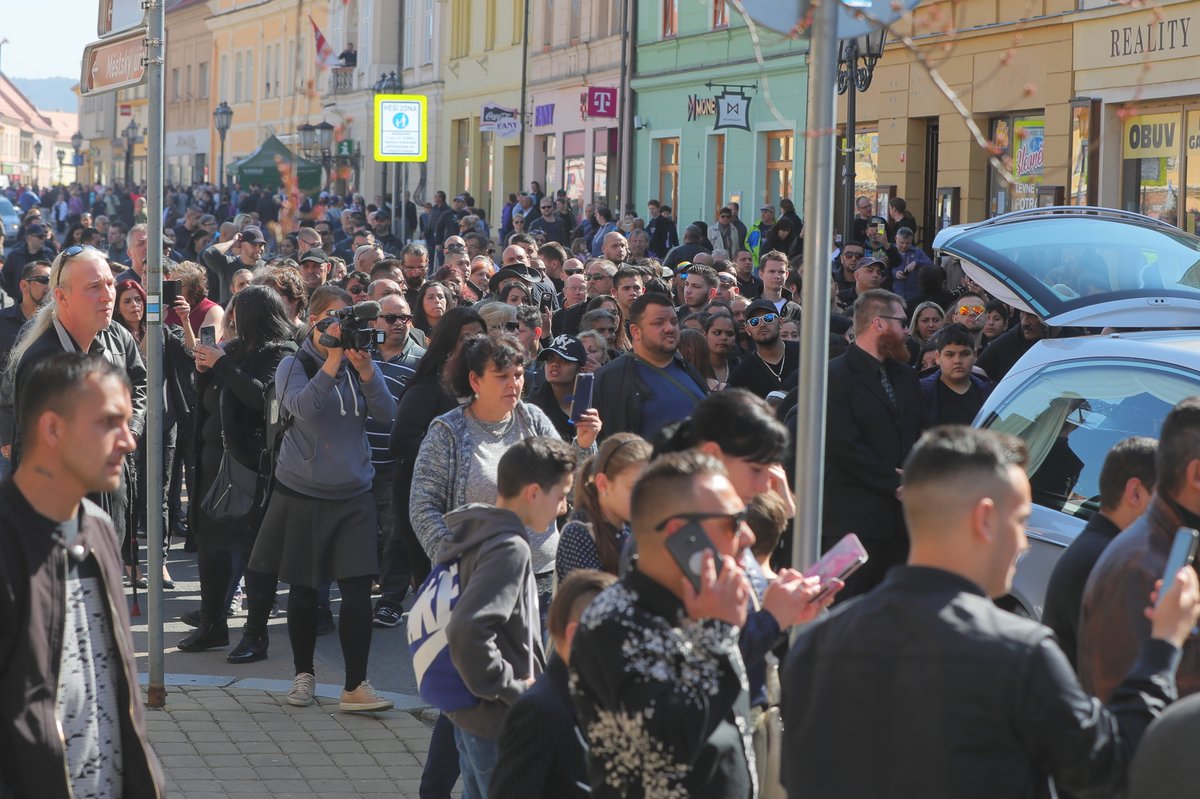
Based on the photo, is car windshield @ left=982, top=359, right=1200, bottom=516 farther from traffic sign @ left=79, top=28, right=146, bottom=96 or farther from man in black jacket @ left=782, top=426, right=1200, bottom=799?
traffic sign @ left=79, top=28, right=146, bottom=96

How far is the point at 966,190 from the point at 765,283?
388 inches

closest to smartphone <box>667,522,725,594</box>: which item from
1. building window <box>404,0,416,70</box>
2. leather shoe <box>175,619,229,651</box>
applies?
leather shoe <box>175,619,229,651</box>

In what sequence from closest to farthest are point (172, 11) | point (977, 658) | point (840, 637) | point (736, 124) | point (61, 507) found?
point (977, 658) → point (840, 637) → point (61, 507) → point (736, 124) → point (172, 11)

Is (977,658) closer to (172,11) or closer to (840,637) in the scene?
(840,637)

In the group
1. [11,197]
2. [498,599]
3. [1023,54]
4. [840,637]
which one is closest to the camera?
[840,637]

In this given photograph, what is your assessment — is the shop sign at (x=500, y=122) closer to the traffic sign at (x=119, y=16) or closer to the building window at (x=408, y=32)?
the building window at (x=408, y=32)

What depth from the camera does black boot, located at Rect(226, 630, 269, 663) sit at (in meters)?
8.33

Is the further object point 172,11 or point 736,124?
point 172,11

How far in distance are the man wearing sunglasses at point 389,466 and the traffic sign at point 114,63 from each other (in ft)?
7.04

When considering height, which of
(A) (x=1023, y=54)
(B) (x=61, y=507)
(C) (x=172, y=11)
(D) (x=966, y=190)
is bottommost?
(B) (x=61, y=507)

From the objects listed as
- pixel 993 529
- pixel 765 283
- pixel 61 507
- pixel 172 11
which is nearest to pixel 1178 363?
pixel 993 529

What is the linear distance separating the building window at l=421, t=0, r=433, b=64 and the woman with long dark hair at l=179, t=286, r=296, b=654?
39.6 m

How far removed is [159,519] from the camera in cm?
714

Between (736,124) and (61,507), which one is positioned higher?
(736,124)
